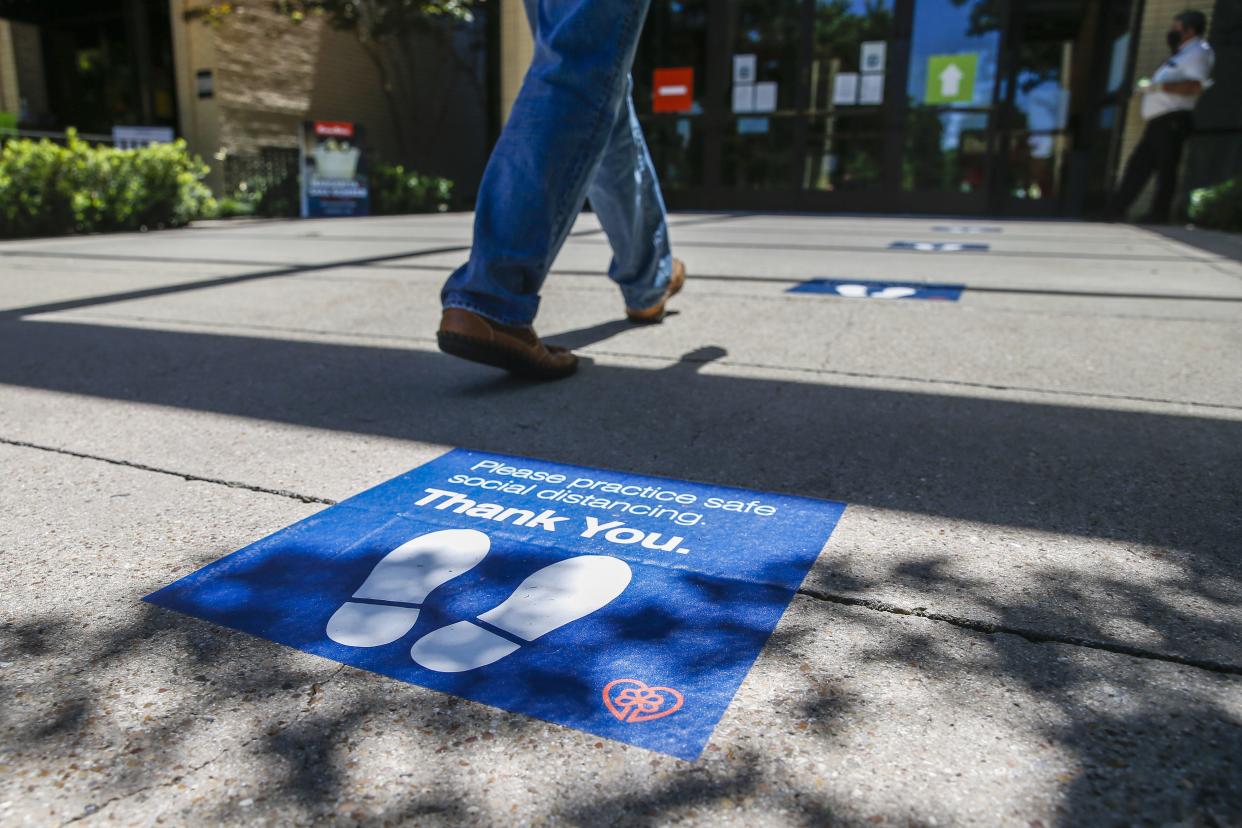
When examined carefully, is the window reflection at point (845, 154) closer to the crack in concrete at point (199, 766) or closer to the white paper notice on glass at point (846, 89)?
the white paper notice on glass at point (846, 89)

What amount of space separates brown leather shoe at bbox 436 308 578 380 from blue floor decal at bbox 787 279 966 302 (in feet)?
7.90

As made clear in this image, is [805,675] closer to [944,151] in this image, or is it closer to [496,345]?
[496,345]

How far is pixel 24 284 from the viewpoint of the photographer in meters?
→ 5.75

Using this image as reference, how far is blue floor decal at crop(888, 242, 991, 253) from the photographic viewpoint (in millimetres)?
7766

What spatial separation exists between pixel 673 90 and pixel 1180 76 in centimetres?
865

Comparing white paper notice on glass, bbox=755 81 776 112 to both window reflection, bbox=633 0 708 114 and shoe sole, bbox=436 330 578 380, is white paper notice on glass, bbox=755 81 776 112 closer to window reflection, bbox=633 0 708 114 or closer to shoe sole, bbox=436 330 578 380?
window reflection, bbox=633 0 708 114

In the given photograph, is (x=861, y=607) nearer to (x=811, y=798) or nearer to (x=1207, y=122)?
(x=811, y=798)

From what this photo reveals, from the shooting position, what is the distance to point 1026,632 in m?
1.46

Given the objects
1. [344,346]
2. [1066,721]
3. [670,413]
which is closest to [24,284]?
[344,346]

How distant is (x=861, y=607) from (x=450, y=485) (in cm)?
105

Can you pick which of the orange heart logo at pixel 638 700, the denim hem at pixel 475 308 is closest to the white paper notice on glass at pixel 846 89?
the denim hem at pixel 475 308

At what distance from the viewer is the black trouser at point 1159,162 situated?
38.2ft

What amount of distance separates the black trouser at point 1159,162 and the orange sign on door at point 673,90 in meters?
7.79

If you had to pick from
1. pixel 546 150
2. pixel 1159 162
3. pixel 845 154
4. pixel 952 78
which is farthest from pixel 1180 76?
pixel 546 150
